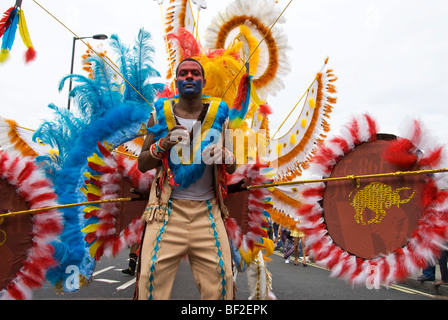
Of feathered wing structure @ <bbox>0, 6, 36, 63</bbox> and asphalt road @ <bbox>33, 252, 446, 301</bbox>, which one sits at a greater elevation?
feathered wing structure @ <bbox>0, 6, 36, 63</bbox>

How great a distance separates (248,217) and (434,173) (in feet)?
4.07

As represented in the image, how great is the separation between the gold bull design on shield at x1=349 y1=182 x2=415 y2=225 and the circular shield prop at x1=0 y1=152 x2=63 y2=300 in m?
1.94

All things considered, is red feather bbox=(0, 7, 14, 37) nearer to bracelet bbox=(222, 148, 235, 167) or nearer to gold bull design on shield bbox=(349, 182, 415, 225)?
bracelet bbox=(222, 148, 235, 167)

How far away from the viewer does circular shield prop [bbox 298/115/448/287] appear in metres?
1.95

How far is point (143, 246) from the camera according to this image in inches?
75.1

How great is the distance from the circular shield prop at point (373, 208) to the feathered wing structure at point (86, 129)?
59.6 inches

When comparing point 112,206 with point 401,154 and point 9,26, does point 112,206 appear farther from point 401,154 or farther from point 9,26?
point 401,154

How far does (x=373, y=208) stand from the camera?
6.98 ft

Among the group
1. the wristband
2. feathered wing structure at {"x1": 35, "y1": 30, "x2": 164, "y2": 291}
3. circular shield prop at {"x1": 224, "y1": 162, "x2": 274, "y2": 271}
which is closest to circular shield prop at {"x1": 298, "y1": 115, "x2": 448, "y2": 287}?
circular shield prop at {"x1": 224, "y1": 162, "x2": 274, "y2": 271}

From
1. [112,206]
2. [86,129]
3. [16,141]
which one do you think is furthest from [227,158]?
[16,141]

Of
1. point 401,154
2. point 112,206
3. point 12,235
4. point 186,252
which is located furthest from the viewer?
point 112,206

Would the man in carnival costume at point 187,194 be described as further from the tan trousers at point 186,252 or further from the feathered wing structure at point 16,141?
the feathered wing structure at point 16,141

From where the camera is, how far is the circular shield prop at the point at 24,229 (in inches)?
87.7

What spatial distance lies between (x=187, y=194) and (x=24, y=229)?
3.71ft
